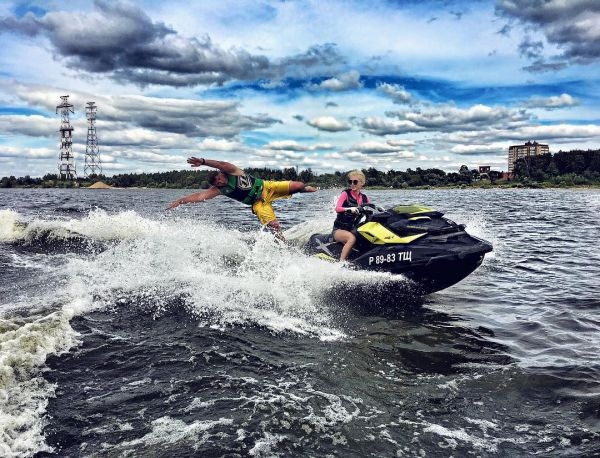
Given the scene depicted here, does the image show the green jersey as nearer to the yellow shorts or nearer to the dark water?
the yellow shorts

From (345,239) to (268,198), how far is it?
2573 millimetres

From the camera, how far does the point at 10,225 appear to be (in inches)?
659

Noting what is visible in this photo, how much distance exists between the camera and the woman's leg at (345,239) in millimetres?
8203

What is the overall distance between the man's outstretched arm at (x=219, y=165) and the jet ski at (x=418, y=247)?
9.52 feet

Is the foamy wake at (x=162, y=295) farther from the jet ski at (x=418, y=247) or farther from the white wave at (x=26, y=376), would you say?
the jet ski at (x=418, y=247)

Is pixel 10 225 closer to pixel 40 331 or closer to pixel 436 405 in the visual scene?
pixel 40 331

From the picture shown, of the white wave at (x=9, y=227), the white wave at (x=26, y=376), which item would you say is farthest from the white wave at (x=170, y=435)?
the white wave at (x=9, y=227)

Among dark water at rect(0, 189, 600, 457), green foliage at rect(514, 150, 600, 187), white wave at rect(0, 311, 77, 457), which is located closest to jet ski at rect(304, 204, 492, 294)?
dark water at rect(0, 189, 600, 457)

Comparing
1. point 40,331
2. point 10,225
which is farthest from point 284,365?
point 10,225

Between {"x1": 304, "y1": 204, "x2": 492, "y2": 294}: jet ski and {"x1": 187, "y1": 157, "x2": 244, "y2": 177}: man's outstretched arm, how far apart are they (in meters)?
2.90

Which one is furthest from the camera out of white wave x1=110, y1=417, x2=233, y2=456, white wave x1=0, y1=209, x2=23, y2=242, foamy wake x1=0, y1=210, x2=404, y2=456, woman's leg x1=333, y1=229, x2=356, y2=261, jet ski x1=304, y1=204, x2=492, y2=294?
white wave x1=0, y1=209, x2=23, y2=242

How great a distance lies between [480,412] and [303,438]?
171 cm

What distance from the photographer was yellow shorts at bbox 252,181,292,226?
1012 cm

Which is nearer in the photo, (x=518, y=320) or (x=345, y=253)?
(x=518, y=320)
